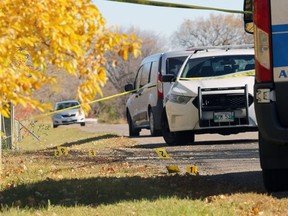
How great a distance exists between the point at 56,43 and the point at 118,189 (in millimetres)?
4309

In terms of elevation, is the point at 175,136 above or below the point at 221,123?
below

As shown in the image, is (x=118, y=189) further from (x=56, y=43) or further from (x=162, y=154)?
(x=162, y=154)

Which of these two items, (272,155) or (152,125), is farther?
(152,125)

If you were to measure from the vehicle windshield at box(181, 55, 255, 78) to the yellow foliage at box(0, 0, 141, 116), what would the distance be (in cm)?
1211

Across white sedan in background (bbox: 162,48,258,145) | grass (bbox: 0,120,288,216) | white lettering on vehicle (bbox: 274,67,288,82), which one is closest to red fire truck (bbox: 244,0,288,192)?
white lettering on vehicle (bbox: 274,67,288,82)

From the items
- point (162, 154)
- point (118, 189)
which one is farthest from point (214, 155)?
point (118, 189)

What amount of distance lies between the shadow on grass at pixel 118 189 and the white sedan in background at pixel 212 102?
5744 mm

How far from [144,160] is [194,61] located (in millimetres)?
3968

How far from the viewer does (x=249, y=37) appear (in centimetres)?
9094

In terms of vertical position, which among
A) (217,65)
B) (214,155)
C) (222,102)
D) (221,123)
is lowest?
Result: (214,155)

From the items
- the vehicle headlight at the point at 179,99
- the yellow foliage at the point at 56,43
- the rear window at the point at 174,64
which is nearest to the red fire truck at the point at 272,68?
the yellow foliage at the point at 56,43

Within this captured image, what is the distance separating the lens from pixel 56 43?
22.3 ft

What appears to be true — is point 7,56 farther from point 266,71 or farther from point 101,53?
point 266,71

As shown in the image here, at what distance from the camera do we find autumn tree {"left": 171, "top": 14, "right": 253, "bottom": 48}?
96875 mm
